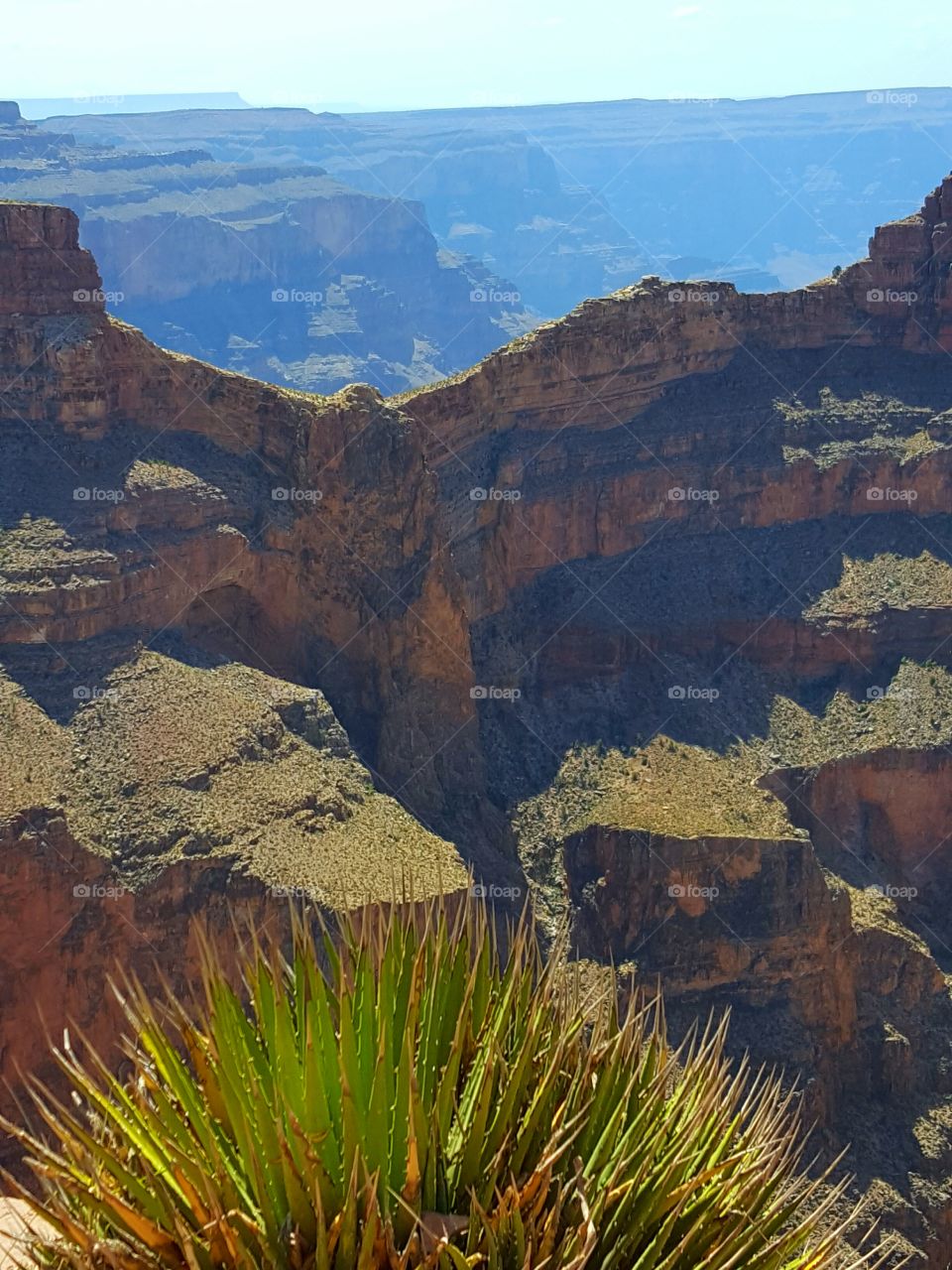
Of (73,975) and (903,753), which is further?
(903,753)

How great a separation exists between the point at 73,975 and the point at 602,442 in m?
30.0

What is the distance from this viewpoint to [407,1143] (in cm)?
1273

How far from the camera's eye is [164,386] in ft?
169

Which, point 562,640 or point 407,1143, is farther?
point 562,640

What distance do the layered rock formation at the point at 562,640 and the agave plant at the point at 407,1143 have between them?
25732mm

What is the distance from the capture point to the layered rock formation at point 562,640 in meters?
44.4

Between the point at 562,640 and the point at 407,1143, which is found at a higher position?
the point at 407,1143

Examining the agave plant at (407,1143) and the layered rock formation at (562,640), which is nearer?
the agave plant at (407,1143)

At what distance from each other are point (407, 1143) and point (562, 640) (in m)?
46.4

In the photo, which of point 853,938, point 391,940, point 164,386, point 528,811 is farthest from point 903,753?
point 391,940

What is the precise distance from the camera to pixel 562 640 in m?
58.8

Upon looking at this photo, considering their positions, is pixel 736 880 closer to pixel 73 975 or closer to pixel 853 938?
pixel 853 938

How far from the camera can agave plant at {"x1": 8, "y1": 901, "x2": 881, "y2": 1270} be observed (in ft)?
41.5

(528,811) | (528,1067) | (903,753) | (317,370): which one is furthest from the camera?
(317,370)
